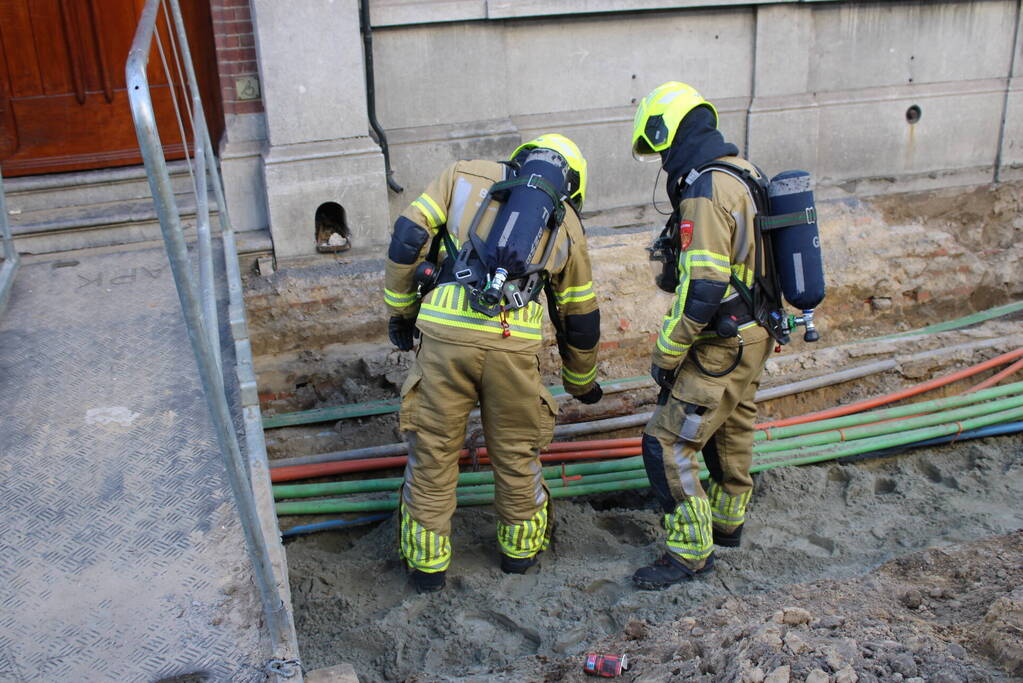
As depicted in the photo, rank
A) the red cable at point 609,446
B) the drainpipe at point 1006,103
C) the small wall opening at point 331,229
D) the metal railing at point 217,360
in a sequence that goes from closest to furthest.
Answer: the metal railing at point 217,360 → the red cable at point 609,446 → the small wall opening at point 331,229 → the drainpipe at point 1006,103

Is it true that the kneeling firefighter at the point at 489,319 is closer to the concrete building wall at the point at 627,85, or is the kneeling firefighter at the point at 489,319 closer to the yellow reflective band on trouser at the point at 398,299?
the yellow reflective band on trouser at the point at 398,299

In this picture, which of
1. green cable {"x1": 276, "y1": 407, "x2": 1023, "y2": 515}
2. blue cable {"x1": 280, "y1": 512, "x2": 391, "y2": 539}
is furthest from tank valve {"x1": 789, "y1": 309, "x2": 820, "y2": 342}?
blue cable {"x1": 280, "y1": 512, "x2": 391, "y2": 539}

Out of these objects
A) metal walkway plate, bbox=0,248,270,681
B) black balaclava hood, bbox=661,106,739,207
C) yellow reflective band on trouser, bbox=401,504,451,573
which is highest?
black balaclava hood, bbox=661,106,739,207

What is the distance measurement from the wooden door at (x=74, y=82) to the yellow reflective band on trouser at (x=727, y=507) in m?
4.37

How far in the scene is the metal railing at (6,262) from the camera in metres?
Answer: 4.48

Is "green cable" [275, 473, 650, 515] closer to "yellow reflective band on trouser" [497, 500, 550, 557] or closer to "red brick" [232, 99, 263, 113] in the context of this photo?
"yellow reflective band on trouser" [497, 500, 550, 557]

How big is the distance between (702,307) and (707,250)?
0.85 feet

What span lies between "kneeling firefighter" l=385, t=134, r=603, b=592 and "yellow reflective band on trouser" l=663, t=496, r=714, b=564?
0.69 meters

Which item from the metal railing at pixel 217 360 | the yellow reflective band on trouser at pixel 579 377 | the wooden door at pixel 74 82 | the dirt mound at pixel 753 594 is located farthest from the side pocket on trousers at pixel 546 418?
the wooden door at pixel 74 82

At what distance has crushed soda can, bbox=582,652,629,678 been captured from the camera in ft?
11.5

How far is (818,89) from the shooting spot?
8055 mm

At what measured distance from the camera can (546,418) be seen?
461cm

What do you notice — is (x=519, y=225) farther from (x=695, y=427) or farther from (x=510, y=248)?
(x=695, y=427)

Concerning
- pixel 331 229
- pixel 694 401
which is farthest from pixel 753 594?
pixel 331 229
